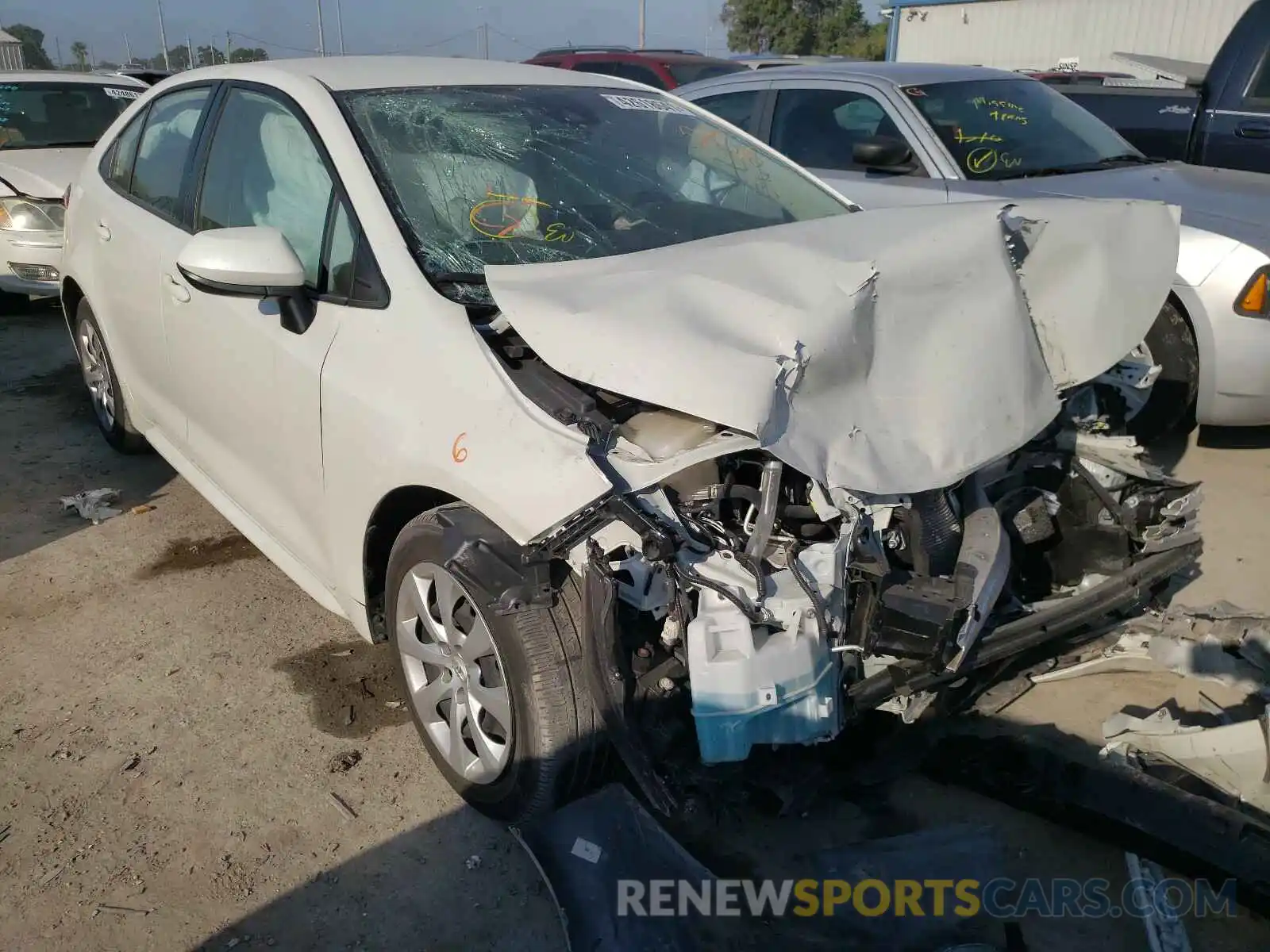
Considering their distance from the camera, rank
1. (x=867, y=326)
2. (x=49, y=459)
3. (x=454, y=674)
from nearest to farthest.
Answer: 1. (x=867, y=326)
2. (x=454, y=674)
3. (x=49, y=459)

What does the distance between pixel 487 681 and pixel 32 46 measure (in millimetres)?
41166

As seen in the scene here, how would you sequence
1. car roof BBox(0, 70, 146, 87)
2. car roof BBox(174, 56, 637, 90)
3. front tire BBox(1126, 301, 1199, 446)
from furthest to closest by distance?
1. car roof BBox(0, 70, 146, 87)
2. front tire BBox(1126, 301, 1199, 446)
3. car roof BBox(174, 56, 637, 90)

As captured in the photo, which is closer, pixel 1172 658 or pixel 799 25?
pixel 1172 658

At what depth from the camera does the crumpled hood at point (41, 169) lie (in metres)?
7.07

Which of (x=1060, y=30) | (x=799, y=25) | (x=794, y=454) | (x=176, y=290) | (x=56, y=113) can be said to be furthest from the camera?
(x=799, y=25)

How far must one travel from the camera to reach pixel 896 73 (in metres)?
5.52

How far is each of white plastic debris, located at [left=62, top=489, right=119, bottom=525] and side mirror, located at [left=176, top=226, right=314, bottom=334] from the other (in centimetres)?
203

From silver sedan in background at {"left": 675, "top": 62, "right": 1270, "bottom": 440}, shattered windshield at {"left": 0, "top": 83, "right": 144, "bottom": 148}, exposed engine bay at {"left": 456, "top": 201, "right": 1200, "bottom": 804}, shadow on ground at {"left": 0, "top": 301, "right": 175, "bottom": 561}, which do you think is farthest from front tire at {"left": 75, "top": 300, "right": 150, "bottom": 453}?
shattered windshield at {"left": 0, "top": 83, "right": 144, "bottom": 148}

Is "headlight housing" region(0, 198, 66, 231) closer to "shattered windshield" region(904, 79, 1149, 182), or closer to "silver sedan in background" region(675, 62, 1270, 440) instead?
"silver sedan in background" region(675, 62, 1270, 440)

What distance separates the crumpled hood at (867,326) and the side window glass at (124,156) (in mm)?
2446

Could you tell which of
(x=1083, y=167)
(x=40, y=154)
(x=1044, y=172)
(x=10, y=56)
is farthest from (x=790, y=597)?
(x=10, y=56)

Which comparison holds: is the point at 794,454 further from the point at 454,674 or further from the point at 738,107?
the point at 738,107

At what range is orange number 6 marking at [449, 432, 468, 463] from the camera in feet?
7.58

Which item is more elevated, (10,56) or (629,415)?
(10,56)
